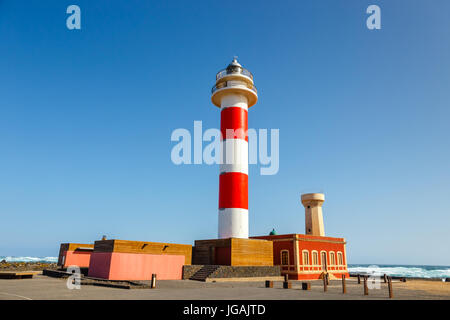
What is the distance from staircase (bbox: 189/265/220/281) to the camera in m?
22.4

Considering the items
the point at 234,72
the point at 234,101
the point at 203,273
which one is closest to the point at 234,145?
the point at 234,101

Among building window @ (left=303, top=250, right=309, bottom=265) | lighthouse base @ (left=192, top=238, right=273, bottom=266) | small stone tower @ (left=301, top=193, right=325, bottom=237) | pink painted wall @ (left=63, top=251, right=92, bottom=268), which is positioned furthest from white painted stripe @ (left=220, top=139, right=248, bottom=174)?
pink painted wall @ (left=63, top=251, right=92, bottom=268)

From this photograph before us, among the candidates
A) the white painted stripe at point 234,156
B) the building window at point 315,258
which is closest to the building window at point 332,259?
the building window at point 315,258

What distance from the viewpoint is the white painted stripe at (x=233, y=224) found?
86.6ft

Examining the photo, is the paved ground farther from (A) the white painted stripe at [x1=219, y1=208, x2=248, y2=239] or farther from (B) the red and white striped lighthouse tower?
(B) the red and white striped lighthouse tower

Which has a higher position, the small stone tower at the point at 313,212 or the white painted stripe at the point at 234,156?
the white painted stripe at the point at 234,156

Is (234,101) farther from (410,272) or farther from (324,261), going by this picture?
(410,272)

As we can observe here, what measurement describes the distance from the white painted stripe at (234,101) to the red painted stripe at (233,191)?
686 centimetres

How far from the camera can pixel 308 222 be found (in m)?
39.8

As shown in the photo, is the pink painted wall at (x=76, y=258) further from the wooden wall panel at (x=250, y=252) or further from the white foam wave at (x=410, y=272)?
the white foam wave at (x=410, y=272)

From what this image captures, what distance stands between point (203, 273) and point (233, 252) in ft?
10.00

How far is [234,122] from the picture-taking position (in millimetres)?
28875

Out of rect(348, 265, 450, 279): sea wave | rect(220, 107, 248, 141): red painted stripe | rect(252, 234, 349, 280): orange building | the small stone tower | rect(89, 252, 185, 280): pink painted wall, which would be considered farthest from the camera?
rect(348, 265, 450, 279): sea wave
